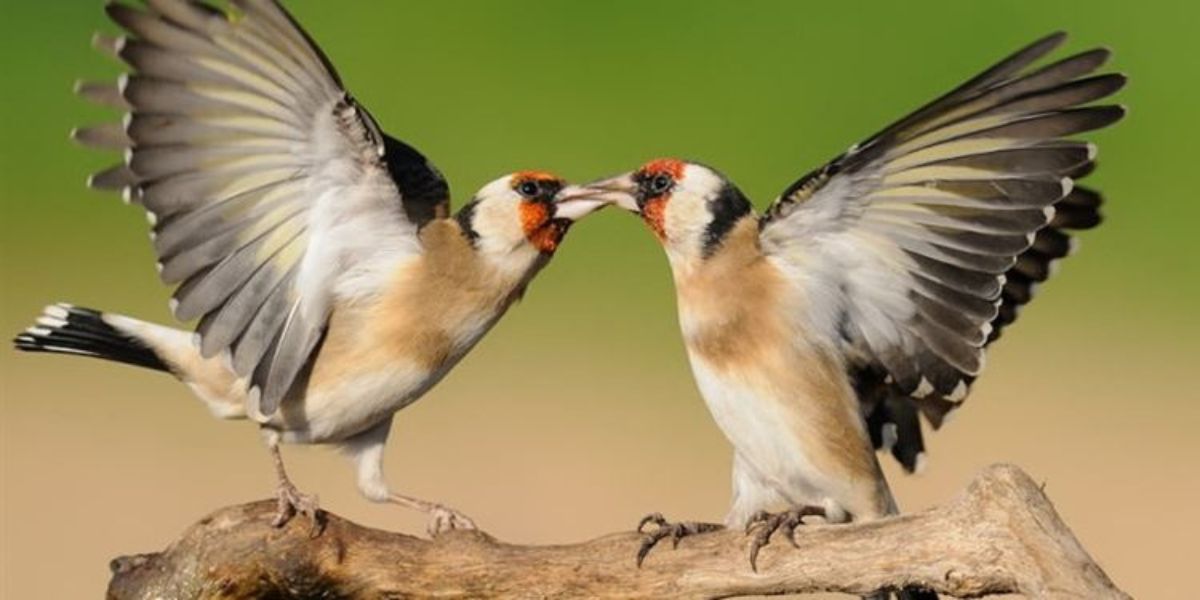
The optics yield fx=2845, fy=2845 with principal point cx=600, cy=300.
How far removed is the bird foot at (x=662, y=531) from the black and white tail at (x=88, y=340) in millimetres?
1443

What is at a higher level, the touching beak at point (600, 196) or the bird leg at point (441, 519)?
the touching beak at point (600, 196)

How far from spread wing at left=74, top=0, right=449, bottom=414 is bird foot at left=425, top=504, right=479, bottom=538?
0.46 metres

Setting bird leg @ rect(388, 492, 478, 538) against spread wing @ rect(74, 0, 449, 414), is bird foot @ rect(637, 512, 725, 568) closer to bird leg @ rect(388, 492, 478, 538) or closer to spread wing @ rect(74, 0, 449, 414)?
bird leg @ rect(388, 492, 478, 538)

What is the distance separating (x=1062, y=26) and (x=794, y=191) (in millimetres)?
7787

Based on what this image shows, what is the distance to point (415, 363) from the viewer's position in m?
6.73

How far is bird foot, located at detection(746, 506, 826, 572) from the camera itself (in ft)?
20.6

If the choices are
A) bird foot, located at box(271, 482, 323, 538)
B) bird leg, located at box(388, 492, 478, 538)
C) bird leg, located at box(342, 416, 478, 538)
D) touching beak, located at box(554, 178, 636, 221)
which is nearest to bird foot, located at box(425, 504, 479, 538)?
bird leg, located at box(388, 492, 478, 538)

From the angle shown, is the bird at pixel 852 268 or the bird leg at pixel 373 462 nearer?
the bird at pixel 852 268

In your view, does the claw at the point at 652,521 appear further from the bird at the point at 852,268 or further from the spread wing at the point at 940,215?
the spread wing at the point at 940,215

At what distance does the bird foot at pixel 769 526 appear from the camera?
20.6ft

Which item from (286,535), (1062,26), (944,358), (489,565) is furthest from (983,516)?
(1062,26)

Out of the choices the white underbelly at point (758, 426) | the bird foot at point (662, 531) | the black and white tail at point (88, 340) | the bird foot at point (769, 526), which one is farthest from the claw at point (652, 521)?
the black and white tail at point (88, 340)

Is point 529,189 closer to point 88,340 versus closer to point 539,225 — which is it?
point 539,225

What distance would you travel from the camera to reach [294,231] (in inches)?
263
